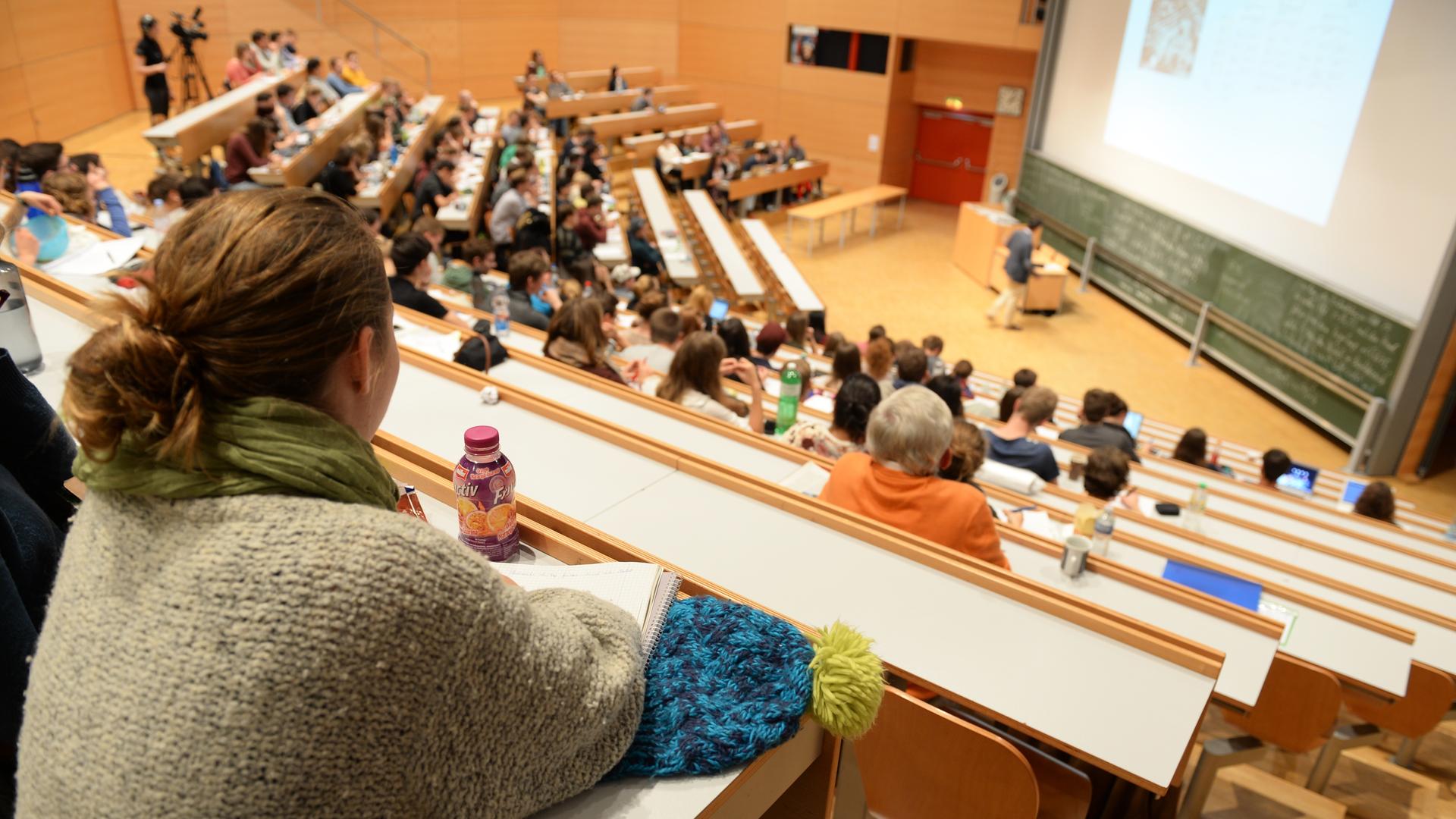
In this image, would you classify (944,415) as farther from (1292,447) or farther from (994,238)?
(994,238)

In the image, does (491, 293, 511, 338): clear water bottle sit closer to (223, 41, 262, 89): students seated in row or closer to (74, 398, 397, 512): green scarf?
(74, 398, 397, 512): green scarf

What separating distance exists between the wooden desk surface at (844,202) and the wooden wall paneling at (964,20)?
7.98ft

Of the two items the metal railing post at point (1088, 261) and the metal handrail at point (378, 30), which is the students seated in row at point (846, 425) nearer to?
the metal railing post at point (1088, 261)

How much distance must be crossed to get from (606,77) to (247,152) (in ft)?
29.3

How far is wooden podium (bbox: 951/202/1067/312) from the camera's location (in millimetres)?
11031

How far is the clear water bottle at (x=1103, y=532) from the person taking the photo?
3270 mm

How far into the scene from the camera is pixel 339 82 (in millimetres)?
12852

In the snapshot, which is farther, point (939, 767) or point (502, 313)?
point (502, 313)

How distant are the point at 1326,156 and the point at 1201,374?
247cm

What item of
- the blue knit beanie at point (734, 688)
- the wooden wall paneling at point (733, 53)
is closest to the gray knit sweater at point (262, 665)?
the blue knit beanie at point (734, 688)

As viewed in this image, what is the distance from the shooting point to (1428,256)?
23.5 ft

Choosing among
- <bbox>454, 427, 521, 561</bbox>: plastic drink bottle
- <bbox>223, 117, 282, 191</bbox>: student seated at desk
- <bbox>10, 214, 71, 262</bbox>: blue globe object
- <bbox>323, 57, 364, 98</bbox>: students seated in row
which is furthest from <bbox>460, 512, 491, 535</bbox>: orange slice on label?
<bbox>323, 57, 364, 98</bbox>: students seated in row

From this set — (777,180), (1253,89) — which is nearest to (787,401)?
(1253,89)

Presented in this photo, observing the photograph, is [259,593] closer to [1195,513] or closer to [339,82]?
[1195,513]
